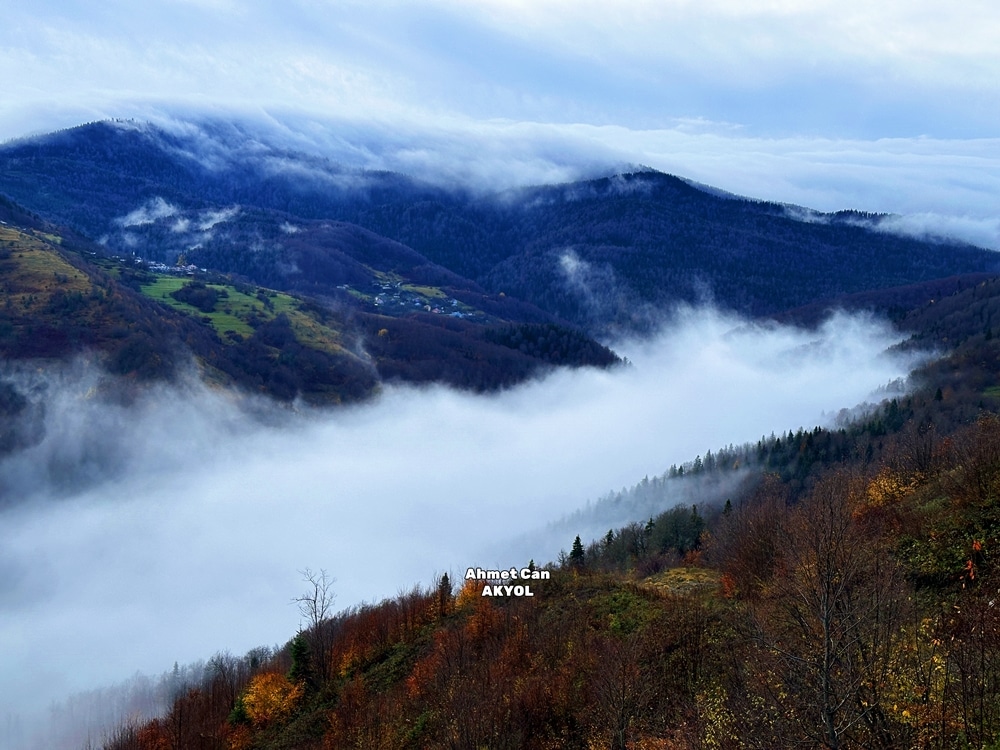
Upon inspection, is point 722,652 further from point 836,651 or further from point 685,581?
point 685,581

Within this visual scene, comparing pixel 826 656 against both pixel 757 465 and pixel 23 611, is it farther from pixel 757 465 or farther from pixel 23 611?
pixel 23 611

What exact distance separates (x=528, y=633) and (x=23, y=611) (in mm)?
188490

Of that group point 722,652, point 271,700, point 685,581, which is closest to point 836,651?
point 722,652

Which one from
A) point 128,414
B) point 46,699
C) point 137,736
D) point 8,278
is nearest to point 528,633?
point 137,736

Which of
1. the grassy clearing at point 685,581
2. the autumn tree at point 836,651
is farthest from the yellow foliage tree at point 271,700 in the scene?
the autumn tree at point 836,651

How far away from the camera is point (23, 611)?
580 feet

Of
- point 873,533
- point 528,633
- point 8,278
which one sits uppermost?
point 8,278

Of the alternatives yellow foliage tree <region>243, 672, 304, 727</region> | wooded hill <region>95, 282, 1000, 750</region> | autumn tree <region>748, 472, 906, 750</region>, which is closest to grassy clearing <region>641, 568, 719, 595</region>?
wooded hill <region>95, 282, 1000, 750</region>

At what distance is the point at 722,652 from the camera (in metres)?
36.1

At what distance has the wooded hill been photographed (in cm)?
1931

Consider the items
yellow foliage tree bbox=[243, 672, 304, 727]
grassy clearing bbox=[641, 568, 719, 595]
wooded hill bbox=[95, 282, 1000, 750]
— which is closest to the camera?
wooded hill bbox=[95, 282, 1000, 750]

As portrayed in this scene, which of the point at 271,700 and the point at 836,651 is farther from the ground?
the point at 836,651

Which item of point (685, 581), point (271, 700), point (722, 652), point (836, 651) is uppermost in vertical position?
point (836, 651)

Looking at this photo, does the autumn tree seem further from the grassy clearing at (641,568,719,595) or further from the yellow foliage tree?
the yellow foliage tree
